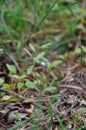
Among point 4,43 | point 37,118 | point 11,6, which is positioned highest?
point 11,6

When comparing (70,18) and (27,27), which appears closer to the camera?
(27,27)

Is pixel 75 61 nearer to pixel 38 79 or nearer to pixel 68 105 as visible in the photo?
pixel 38 79

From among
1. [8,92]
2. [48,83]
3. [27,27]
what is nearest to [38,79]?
[48,83]

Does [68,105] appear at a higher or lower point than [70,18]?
lower

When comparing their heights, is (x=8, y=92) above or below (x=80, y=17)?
below

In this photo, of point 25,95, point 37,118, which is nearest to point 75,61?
point 25,95

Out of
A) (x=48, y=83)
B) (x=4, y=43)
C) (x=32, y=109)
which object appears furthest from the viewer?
(x=4, y=43)

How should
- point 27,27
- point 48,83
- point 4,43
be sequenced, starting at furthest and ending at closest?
point 27,27 → point 4,43 → point 48,83

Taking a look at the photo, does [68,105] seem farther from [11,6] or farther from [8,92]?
[11,6]

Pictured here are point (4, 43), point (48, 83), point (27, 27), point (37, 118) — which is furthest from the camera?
point (27, 27)
